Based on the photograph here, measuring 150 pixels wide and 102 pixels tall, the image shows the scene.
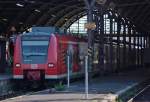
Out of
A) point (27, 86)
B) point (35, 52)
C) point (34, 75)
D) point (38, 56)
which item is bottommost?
point (27, 86)

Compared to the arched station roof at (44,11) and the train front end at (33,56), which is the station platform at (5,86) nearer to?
the train front end at (33,56)

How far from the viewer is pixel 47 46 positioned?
2888 cm

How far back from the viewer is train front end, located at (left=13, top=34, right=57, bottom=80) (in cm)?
2873

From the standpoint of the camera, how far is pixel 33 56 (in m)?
28.9

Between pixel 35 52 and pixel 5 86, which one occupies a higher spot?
pixel 35 52

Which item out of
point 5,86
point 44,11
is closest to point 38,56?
point 5,86

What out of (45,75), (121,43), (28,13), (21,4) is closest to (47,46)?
(45,75)

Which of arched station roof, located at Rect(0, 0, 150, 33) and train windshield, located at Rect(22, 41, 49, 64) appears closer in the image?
train windshield, located at Rect(22, 41, 49, 64)

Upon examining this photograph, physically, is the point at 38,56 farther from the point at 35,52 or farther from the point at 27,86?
the point at 27,86

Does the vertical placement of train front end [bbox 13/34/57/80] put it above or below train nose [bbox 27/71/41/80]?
above

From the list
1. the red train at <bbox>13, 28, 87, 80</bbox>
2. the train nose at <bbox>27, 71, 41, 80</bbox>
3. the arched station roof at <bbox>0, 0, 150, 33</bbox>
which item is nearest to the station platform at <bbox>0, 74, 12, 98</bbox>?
the red train at <bbox>13, 28, 87, 80</bbox>

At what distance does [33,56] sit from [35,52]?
0.24 metres

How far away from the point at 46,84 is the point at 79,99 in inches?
365

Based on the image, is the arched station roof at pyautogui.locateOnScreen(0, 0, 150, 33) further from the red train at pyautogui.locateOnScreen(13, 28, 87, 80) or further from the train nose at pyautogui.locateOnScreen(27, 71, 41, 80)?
the train nose at pyautogui.locateOnScreen(27, 71, 41, 80)
